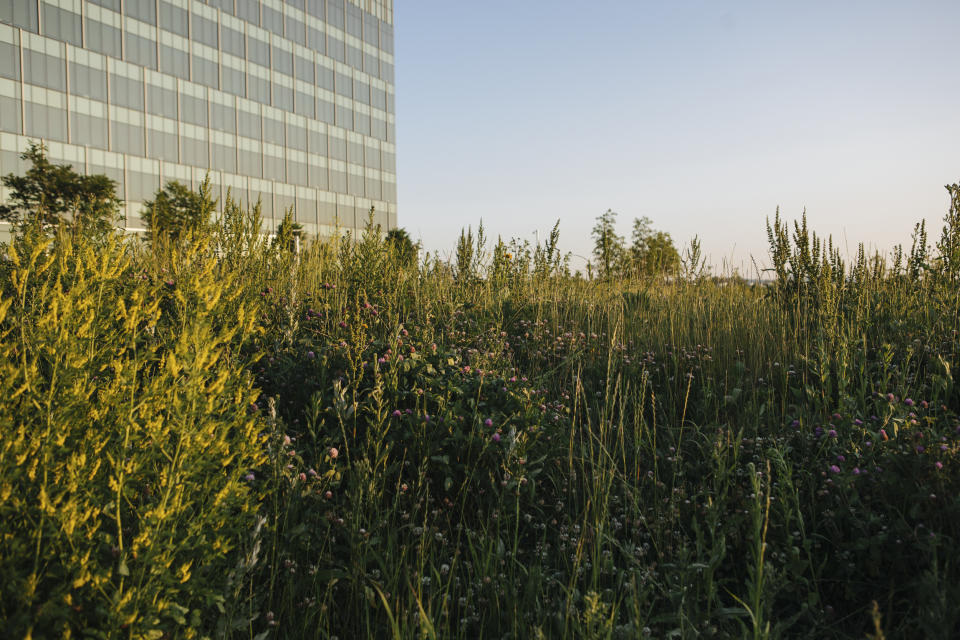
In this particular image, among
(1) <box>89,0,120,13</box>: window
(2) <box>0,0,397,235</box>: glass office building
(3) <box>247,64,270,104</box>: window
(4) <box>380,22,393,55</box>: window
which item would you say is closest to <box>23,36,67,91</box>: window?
(2) <box>0,0,397,235</box>: glass office building

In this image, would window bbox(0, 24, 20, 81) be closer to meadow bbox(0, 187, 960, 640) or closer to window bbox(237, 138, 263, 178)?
window bbox(237, 138, 263, 178)

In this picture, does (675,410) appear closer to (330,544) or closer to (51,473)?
(330,544)

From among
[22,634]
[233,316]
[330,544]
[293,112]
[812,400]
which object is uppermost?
[293,112]

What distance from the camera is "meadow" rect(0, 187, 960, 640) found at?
4.69 feet

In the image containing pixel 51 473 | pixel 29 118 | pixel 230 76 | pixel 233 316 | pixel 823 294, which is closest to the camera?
pixel 51 473

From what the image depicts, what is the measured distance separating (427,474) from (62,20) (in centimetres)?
4796

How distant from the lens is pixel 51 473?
4.85 feet

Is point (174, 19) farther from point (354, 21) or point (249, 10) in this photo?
point (354, 21)

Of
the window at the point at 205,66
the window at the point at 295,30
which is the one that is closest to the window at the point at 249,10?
the window at the point at 295,30

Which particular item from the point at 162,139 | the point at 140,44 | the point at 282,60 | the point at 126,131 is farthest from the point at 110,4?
the point at 282,60

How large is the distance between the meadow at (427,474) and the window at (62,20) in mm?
44426

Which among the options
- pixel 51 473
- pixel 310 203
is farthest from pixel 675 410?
pixel 310 203

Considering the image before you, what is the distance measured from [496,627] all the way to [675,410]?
6.51ft

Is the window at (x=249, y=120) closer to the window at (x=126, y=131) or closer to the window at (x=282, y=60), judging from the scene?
the window at (x=282, y=60)
